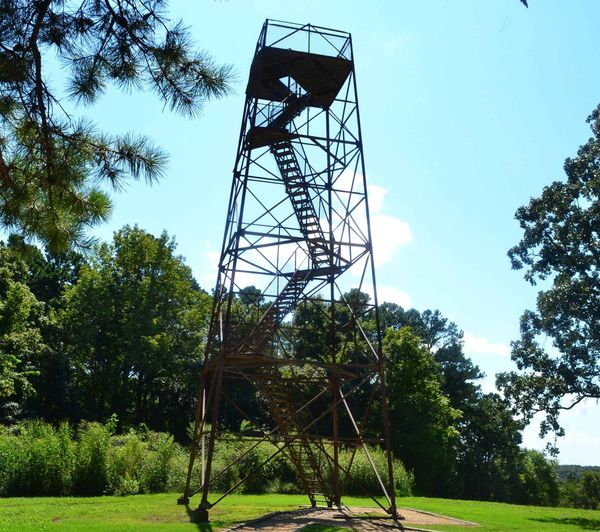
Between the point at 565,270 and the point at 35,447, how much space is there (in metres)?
21.2

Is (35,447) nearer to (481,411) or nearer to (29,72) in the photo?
(29,72)

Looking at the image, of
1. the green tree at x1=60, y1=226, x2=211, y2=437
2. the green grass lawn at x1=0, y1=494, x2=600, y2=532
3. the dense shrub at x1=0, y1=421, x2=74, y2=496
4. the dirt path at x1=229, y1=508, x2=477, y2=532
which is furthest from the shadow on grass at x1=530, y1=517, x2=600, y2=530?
the green tree at x1=60, y1=226, x2=211, y2=437

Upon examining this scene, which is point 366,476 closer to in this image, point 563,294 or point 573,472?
point 563,294

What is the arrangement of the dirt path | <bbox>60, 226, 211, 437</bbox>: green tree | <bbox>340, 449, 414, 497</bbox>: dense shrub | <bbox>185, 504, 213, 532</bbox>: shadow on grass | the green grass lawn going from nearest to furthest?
<bbox>185, 504, 213, 532</bbox>: shadow on grass, the green grass lawn, the dirt path, <bbox>340, 449, 414, 497</bbox>: dense shrub, <bbox>60, 226, 211, 437</bbox>: green tree

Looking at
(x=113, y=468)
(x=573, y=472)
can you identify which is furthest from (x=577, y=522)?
(x=573, y=472)

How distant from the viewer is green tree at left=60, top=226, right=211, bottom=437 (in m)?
41.0

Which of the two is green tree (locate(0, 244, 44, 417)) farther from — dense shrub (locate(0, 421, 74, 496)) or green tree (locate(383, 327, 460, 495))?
green tree (locate(383, 327, 460, 495))

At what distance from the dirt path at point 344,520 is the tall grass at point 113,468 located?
4.11 metres

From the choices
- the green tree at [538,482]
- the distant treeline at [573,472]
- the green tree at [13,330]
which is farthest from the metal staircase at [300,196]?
the distant treeline at [573,472]

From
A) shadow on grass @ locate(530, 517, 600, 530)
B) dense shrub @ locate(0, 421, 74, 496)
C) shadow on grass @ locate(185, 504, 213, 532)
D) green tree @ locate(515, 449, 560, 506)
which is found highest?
green tree @ locate(515, 449, 560, 506)

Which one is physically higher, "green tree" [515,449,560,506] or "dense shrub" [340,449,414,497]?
"green tree" [515,449,560,506]

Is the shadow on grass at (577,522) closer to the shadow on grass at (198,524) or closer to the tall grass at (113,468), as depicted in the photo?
the tall grass at (113,468)

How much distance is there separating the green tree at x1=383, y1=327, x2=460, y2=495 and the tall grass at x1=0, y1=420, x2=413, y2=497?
11.8m

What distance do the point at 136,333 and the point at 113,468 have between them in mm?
18197
